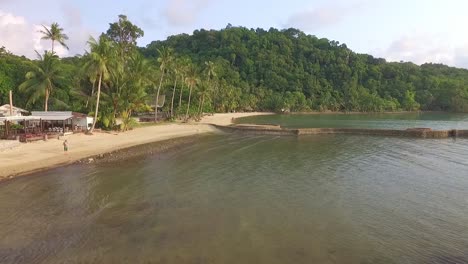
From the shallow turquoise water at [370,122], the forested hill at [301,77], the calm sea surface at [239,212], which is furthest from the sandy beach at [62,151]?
the forested hill at [301,77]

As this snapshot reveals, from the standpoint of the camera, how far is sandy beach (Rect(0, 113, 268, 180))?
90.3 feet

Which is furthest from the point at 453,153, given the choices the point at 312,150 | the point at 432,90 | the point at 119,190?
the point at 432,90

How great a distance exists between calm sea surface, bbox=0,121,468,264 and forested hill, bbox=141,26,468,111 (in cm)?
11084

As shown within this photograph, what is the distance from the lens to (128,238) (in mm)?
15141

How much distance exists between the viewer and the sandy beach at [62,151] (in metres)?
27.5

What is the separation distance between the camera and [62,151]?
33.9 metres

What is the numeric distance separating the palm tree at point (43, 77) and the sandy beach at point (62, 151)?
37.3 ft

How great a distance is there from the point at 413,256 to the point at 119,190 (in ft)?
Answer: 54.4

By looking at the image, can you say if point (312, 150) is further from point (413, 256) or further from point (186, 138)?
point (413, 256)

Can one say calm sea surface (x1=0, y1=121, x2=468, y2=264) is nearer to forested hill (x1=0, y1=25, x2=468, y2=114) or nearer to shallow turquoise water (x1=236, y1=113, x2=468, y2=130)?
shallow turquoise water (x1=236, y1=113, x2=468, y2=130)

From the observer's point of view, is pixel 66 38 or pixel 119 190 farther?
pixel 66 38

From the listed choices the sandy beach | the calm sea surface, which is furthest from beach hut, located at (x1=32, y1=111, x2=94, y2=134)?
the calm sea surface

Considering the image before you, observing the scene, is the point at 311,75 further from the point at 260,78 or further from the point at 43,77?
the point at 43,77

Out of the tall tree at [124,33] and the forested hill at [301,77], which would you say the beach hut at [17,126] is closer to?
the tall tree at [124,33]
